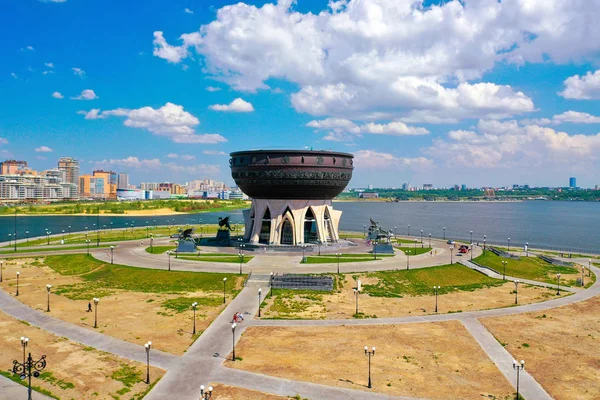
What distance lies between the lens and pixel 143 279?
5166 cm

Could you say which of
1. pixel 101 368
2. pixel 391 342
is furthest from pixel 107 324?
pixel 391 342

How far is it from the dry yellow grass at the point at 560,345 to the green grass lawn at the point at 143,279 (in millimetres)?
27429

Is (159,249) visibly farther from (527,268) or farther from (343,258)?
(527,268)

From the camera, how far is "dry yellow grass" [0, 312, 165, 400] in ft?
78.9

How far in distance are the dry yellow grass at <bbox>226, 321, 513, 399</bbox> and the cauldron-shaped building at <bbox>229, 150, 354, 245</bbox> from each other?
3552cm

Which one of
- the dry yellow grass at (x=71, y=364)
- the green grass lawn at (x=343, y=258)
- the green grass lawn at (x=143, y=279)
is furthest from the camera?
the green grass lawn at (x=343, y=258)

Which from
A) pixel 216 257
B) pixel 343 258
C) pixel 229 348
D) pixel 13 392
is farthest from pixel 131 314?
pixel 343 258

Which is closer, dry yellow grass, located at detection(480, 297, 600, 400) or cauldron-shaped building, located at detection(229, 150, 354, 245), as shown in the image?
dry yellow grass, located at detection(480, 297, 600, 400)

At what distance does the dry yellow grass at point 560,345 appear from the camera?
85.8 feet

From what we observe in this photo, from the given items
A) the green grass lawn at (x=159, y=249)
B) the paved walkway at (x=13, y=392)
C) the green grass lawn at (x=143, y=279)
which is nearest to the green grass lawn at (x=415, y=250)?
the green grass lawn at (x=143, y=279)

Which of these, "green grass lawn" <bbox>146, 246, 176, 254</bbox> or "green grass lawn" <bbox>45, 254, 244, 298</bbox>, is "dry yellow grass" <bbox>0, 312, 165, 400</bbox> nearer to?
"green grass lawn" <bbox>45, 254, 244, 298</bbox>

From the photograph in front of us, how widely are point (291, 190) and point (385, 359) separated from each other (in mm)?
42021

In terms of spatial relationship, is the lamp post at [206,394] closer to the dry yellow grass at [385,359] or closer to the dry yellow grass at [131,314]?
the dry yellow grass at [385,359]

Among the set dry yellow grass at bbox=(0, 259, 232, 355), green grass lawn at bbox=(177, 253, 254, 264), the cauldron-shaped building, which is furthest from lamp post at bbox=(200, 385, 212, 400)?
the cauldron-shaped building
